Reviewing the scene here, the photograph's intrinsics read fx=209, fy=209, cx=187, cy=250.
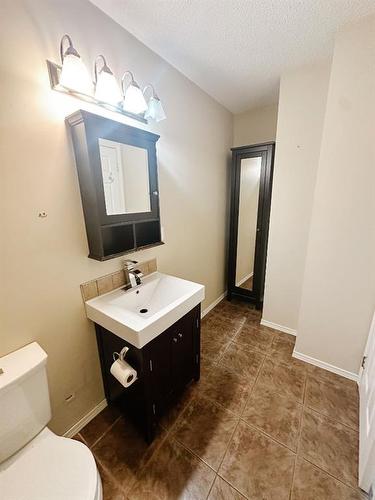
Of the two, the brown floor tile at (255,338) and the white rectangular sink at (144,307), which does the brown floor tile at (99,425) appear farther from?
the brown floor tile at (255,338)

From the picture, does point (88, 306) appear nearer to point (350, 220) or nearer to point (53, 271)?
point (53, 271)

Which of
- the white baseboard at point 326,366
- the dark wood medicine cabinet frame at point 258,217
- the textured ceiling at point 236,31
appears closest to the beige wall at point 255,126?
the dark wood medicine cabinet frame at point 258,217

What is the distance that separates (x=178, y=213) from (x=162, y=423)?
157cm

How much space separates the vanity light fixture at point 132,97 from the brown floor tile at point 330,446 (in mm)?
2257

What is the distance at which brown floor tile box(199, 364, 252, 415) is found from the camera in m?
1.51

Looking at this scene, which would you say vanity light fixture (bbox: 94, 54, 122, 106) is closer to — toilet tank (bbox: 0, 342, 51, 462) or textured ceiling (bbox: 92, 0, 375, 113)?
textured ceiling (bbox: 92, 0, 375, 113)

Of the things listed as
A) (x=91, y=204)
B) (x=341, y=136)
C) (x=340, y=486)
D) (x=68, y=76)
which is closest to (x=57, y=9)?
(x=68, y=76)

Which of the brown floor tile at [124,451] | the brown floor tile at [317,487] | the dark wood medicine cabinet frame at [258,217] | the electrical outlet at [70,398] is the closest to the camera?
the brown floor tile at [317,487]

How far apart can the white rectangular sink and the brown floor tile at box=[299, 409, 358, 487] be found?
3.46 feet

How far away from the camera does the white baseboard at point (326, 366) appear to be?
67.1 inches

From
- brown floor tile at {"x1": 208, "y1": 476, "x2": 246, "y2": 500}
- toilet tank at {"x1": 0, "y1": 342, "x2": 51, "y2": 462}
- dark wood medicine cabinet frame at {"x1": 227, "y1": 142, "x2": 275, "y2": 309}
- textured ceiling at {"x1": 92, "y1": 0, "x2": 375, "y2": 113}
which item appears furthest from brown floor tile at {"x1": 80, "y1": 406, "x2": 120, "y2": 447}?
textured ceiling at {"x1": 92, "y1": 0, "x2": 375, "y2": 113}

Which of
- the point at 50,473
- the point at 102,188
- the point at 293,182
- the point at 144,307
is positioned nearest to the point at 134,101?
the point at 102,188

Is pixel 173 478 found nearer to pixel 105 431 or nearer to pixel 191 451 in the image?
pixel 191 451

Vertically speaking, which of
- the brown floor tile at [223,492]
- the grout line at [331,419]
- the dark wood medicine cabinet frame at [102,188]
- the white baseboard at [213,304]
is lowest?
the brown floor tile at [223,492]
